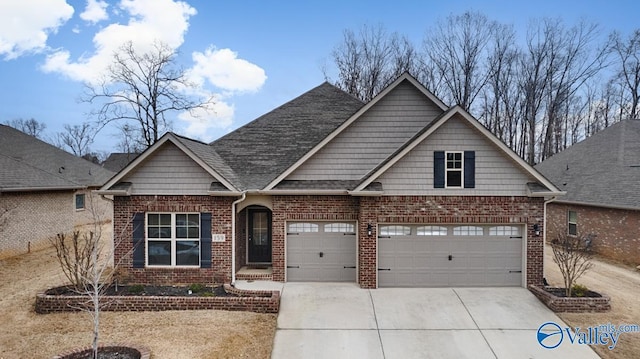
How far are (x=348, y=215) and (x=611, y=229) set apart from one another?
11759mm

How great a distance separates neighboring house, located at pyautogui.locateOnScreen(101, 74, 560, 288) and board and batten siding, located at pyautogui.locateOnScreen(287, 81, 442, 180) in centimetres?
7

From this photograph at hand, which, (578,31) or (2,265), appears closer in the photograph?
(2,265)

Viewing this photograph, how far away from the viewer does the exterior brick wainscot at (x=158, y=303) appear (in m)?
8.72

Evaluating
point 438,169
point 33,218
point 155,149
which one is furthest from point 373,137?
point 33,218

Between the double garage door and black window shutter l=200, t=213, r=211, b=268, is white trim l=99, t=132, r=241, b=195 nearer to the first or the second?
black window shutter l=200, t=213, r=211, b=268

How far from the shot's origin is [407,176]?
10383mm

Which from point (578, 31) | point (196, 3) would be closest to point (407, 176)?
point (196, 3)

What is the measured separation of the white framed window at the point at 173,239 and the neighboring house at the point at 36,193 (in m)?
2.43

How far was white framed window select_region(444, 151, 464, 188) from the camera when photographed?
10336 mm

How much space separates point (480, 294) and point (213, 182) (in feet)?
27.3

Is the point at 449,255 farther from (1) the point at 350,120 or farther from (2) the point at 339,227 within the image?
(1) the point at 350,120

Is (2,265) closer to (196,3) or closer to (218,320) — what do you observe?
(218,320)

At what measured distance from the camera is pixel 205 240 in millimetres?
10586

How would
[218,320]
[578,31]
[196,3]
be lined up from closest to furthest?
[218,320]
[196,3]
[578,31]
